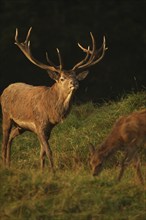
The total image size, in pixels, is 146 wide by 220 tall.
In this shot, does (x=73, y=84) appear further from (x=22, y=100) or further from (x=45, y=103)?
(x=22, y=100)

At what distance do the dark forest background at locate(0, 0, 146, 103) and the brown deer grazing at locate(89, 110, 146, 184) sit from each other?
9.48m

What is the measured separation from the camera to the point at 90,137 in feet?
42.5

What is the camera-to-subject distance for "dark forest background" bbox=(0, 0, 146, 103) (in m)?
20.6

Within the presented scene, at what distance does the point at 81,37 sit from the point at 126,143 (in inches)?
419

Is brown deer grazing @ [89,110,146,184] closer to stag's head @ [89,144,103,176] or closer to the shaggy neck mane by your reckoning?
stag's head @ [89,144,103,176]

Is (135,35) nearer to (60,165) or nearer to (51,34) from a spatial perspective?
(51,34)

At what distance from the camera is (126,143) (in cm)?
1048

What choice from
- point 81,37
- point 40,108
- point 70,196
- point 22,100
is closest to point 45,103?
point 40,108

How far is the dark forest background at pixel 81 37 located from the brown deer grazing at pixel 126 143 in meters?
9.48

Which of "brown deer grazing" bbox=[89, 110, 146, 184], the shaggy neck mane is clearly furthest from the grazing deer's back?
the shaggy neck mane

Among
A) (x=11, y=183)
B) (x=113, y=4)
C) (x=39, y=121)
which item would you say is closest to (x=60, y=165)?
(x=39, y=121)

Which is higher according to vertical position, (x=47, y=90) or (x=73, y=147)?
(x=47, y=90)

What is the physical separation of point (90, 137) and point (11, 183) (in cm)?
370

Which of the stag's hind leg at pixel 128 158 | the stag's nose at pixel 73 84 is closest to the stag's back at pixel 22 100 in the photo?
the stag's nose at pixel 73 84
